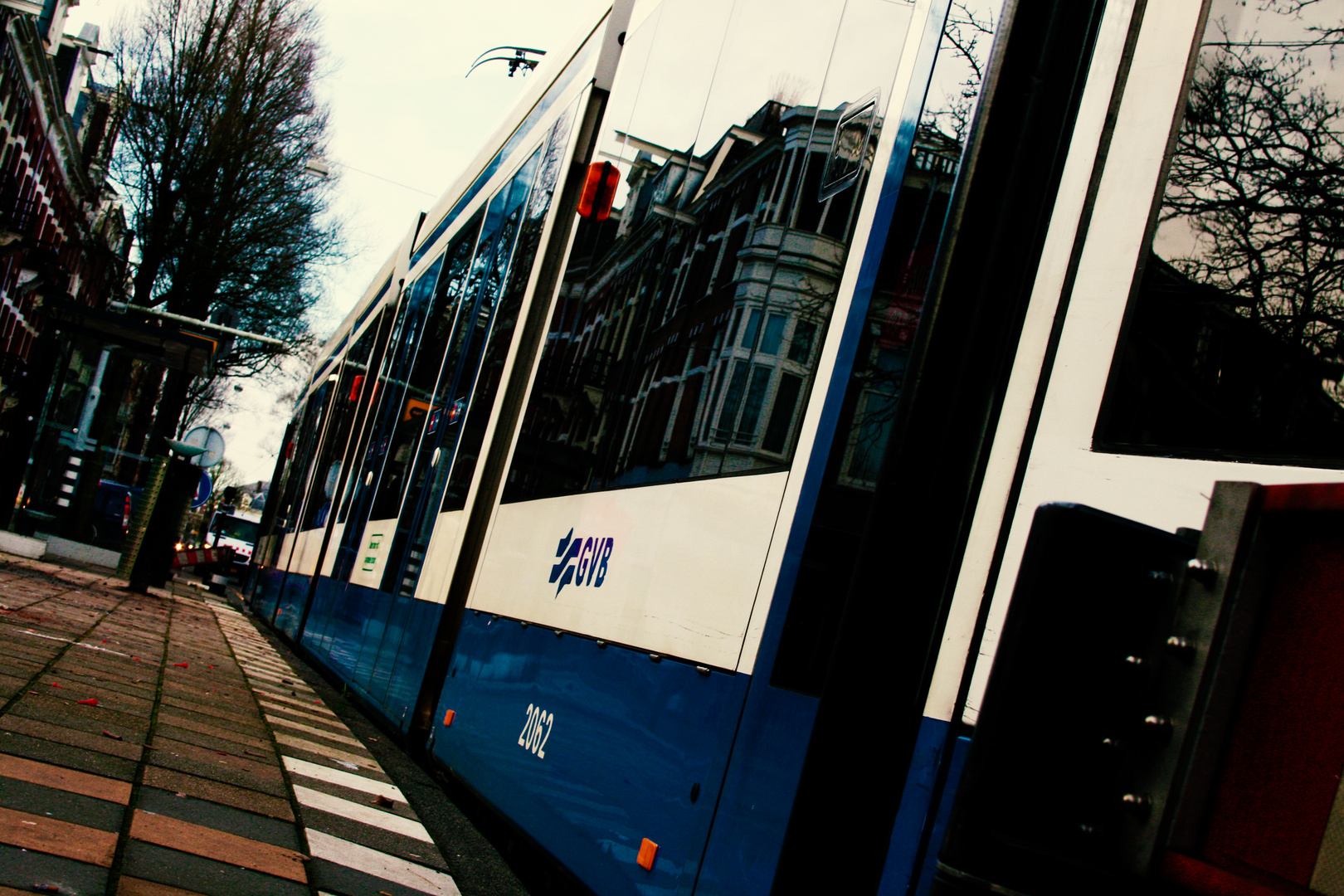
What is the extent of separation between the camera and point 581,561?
4.04 metres

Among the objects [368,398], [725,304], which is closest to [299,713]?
[725,304]

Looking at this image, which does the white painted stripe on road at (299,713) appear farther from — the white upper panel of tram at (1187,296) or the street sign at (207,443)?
the street sign at (207,443)

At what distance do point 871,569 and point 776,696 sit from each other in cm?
101

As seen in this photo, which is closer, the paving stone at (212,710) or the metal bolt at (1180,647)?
the metal bolt at (1180,647)

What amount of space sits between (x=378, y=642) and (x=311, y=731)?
77cm

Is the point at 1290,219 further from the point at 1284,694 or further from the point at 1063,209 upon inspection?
the point at 1284,694

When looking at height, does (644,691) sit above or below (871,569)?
below

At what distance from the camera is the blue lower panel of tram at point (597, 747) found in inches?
111

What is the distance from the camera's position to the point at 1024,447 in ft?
6.59

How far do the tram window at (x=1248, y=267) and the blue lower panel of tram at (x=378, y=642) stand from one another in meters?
4.21

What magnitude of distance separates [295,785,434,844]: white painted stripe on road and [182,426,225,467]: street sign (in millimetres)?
14025

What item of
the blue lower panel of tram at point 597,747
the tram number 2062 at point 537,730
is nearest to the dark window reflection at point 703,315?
the blue lower panel of tram at point 597,747

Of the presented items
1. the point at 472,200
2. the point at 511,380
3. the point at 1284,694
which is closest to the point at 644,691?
the point at 1284,694

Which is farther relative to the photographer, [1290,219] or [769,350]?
[769,350]
